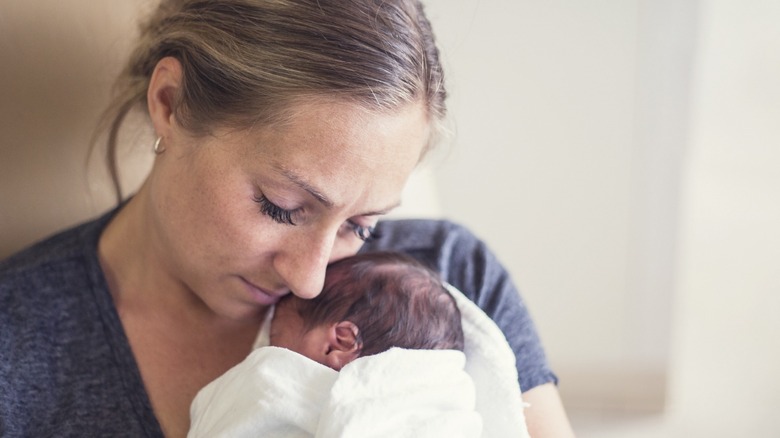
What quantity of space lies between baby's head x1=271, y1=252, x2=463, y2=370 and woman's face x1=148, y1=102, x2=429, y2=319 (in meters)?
0.05

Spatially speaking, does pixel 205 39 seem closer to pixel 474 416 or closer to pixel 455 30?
pixel 474 416

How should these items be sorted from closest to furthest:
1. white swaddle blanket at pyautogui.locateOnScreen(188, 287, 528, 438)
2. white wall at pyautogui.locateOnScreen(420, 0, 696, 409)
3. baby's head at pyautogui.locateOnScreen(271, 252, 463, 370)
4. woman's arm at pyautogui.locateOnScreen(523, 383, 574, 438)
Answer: white swaddle blanket at pyautogui.locateOnScreen(188, 287, 528, 438), baby's head at pyautogui.locateOnScreen(271, 252, 463, 370), woman's arm at pyautogui.locateOnScreen(523, 383, 574, 438), white wall at pyautogui.locateOnScreen(420, 0, 696, 409)

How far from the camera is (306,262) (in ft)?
4.07

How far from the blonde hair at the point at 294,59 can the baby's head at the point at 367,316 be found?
0.94 ft

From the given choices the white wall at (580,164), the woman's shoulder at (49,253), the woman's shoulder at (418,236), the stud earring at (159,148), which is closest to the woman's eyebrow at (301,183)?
the stud earring at (159,148)

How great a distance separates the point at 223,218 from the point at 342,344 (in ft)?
0.88

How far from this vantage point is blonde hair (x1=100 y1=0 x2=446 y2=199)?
1.19 meters

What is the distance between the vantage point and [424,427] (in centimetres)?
116

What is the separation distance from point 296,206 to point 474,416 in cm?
42

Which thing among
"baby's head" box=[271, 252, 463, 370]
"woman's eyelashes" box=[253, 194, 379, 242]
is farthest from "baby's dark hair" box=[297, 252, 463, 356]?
"woman's eyelashes" box=[253, 194, 379, 242]

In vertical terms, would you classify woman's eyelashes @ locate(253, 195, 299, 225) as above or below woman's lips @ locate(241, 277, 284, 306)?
above

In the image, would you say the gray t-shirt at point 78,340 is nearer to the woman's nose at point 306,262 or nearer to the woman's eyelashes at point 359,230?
the woman's eyelashes at point 359,230

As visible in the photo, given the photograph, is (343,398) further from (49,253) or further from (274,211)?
(49,253)

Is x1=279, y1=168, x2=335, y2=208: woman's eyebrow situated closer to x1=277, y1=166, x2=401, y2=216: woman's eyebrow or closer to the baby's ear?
x1=277, y1=166, x2=401, y2=216: woman's eyebrow
